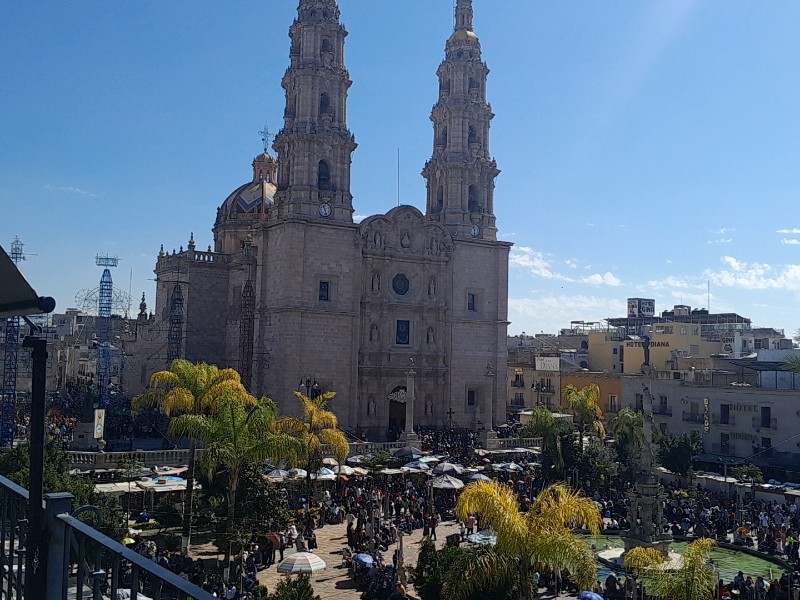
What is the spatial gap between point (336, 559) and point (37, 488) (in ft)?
61.9

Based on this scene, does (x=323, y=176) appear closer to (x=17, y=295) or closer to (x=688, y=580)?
(x=688, y=580)

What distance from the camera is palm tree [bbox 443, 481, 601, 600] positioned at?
13867 millimetres

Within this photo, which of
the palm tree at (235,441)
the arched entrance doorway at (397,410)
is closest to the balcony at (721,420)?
the arched entrance doorway at (397,410)

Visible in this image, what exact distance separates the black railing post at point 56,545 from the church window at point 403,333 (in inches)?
1755

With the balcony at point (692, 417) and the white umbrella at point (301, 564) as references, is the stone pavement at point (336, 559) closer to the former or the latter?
the white umbrella at point (301, 564)

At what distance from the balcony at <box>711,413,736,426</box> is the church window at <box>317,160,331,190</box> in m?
26.3

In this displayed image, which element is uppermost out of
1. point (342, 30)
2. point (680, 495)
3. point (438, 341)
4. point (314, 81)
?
point (342, 30)

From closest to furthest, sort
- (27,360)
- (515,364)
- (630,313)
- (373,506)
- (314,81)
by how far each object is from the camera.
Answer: (373,506)
(314,81)
(27,360)
(515,364)
(630,313)

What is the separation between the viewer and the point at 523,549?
46.1ft

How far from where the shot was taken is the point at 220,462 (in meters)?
21.9

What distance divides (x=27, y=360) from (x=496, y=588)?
55.8m

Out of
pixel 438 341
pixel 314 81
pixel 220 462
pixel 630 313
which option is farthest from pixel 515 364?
pixel 220 462

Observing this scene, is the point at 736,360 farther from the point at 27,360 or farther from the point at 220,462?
the point at 27,360

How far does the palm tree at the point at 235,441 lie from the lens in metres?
21.4
